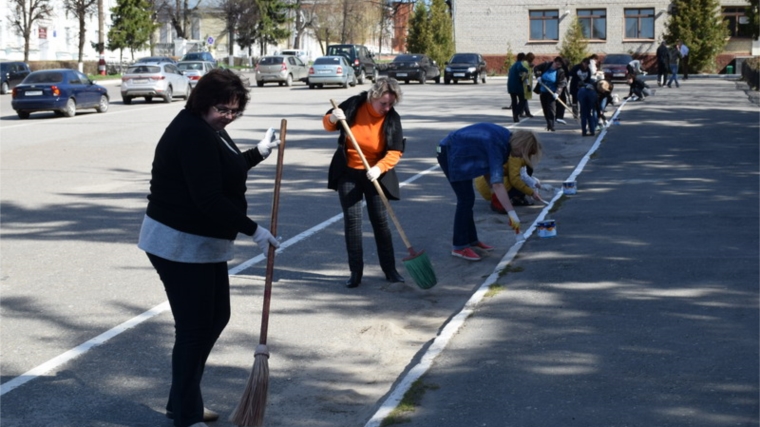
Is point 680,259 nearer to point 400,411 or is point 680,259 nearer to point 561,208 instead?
point 561,208

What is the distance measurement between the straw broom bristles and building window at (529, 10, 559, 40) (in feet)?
210

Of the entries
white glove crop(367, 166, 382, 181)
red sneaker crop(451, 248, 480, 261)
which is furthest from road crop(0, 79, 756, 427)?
white glove crop(367, 166, 382, 181)

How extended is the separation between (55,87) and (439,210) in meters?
20.1

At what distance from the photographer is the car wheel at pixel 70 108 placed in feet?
96.3

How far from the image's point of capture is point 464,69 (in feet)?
163

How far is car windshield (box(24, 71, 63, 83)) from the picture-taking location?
96.9 ft

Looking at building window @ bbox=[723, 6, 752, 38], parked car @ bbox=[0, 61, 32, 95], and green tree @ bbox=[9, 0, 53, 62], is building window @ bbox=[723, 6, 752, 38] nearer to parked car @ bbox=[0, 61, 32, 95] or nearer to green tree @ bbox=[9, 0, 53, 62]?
parked car @ bbox=[0, 61, 32, 95]

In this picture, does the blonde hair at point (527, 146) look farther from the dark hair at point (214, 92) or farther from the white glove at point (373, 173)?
the dark hair at point (214, 92)

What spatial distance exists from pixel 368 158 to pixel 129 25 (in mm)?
68332

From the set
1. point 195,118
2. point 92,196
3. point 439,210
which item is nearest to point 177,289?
point 195,118

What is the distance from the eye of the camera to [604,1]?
6569 cm

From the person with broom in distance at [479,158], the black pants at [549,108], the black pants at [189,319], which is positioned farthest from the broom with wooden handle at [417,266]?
the black pants at [549,108]

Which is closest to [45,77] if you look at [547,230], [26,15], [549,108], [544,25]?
[549,108]

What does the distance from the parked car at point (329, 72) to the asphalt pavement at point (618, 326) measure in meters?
32.7
